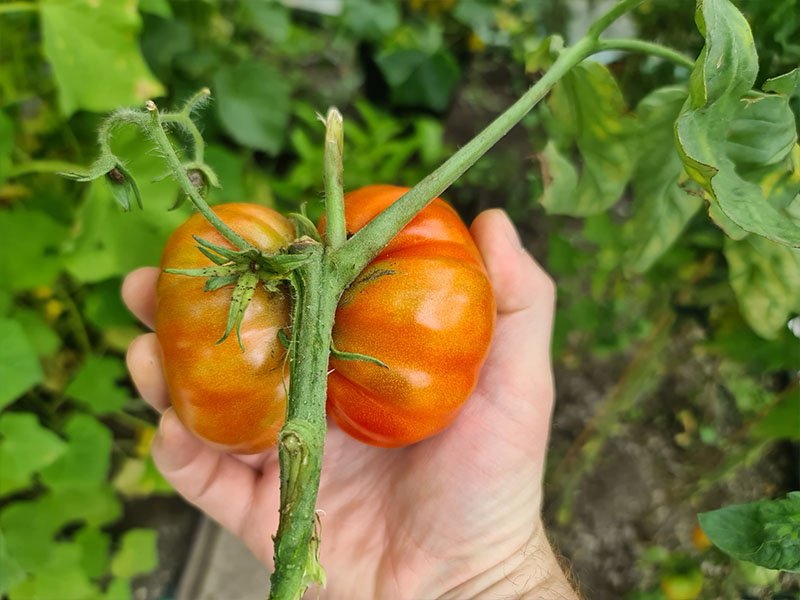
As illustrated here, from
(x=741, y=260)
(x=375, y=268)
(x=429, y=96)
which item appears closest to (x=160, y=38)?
(x=429, y=96)

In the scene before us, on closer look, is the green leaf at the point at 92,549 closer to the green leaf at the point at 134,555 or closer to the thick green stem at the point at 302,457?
the green leaf at the point at 134,555

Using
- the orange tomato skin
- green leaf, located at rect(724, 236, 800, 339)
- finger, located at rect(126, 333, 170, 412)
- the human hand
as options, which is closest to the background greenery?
green leaf, located at rect(724, 236, 800, 339)

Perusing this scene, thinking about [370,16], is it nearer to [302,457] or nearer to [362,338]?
[362,338]

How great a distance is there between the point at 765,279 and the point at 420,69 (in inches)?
50.2

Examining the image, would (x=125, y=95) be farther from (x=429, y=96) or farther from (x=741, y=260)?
(x=741, y=260)

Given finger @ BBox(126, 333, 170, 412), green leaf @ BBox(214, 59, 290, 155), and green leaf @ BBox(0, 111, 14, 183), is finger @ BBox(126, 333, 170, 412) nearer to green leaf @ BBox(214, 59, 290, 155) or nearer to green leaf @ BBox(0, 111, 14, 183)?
green leaf @ BBox(0, 111, 14, 183)

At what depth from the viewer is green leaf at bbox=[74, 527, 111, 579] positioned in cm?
156

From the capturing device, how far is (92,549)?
1569 millimetres

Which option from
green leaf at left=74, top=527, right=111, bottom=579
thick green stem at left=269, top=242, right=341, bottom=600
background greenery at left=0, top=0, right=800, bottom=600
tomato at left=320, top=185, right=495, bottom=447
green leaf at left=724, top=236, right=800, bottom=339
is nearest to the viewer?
thick green stem at left=269, top=242, right=341, bottom=600

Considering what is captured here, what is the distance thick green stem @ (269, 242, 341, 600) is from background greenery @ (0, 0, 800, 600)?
50 centimetres

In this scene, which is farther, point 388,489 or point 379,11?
point 379,11

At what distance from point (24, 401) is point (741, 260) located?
164 centimetres

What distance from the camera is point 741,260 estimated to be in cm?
97

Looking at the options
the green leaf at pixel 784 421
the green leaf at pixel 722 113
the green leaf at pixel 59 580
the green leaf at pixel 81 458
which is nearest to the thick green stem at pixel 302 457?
the green leaf at pixel 722 113
